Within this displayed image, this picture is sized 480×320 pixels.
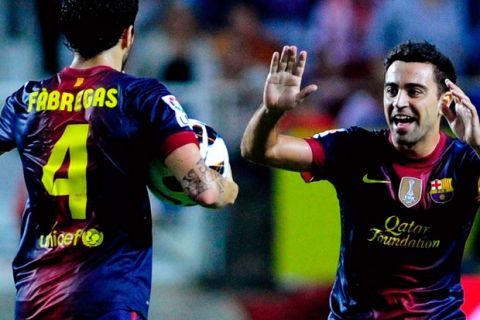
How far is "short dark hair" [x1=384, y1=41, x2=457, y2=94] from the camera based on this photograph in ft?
20.4

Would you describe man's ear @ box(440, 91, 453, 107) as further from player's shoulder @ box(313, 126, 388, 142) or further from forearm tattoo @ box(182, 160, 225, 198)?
forearm tattoo @ box(182, 160, 225, 198)

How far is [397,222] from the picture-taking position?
604 centimetres

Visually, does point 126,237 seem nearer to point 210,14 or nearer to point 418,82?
point 418,82

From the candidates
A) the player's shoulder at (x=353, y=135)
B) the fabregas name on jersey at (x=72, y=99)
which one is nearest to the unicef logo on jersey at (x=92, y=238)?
the fabregas name on jersey at (x=72, y=99)

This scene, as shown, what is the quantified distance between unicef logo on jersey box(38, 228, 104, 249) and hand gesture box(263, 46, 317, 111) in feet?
3.60

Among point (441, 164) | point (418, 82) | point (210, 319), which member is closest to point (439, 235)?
point (441, 164)

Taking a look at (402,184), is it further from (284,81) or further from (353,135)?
(284,81)

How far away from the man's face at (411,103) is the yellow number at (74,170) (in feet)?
5.63

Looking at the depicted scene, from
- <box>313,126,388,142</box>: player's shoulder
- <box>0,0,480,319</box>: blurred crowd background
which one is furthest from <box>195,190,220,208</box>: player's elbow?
<box>0,0,480,319</box>: blurred crowd background

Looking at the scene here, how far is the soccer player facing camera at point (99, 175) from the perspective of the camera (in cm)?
507

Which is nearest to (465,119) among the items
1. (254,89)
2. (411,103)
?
(411,103)

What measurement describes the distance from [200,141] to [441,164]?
53.6 inches

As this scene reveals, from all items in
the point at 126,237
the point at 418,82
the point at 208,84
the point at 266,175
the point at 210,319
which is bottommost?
the point at 210,319

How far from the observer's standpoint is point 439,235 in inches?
238
